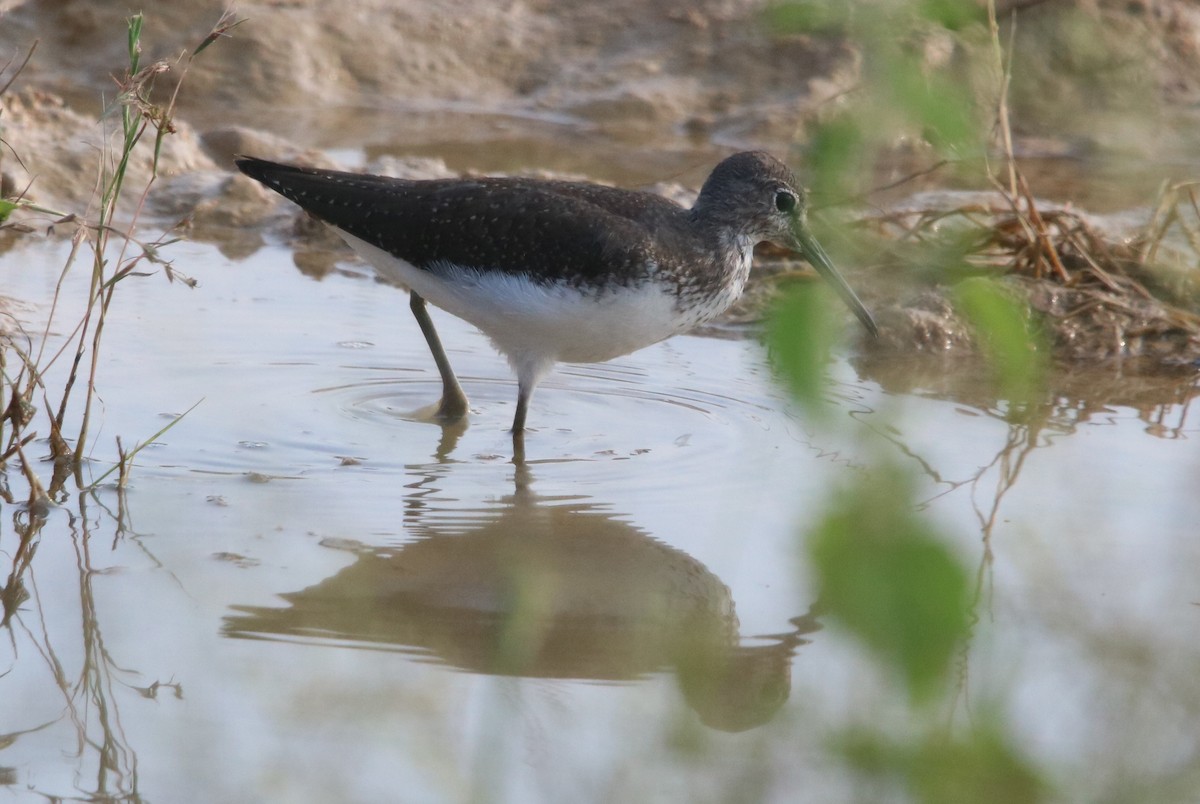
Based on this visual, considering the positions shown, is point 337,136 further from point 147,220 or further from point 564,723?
point 564,723

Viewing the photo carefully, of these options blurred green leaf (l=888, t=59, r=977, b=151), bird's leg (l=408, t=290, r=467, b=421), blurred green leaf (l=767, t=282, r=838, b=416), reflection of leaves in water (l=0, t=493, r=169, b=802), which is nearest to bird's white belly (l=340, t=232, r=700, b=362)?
bird's leg (l=408, t=290, r=467, b=421)

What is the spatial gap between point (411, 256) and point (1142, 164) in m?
4.54

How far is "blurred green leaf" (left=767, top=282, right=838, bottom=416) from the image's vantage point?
61.7 inches

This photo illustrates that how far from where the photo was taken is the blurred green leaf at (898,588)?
1511 mm

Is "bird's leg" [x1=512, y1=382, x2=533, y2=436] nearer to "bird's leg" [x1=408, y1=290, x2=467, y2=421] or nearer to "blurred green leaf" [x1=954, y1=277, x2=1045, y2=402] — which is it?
"bird's leg" [x1=408, y1=290, x2=467, y2=421]

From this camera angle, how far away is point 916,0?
175cm

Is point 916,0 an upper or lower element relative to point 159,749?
upper

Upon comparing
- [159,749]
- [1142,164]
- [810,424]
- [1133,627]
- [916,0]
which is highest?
[1142,164]

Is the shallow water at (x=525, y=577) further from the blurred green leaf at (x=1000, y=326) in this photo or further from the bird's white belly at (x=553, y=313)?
the bird's white belly at (x=553, y=313)

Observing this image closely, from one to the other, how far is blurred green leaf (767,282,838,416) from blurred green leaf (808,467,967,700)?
0.57 ft

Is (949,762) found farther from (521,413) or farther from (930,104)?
(521,413)

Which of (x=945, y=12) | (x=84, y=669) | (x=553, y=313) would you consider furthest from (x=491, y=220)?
(x=945, y=12)

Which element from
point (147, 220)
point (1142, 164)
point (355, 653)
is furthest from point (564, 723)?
point (1142, 164)

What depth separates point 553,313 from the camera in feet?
17.7
